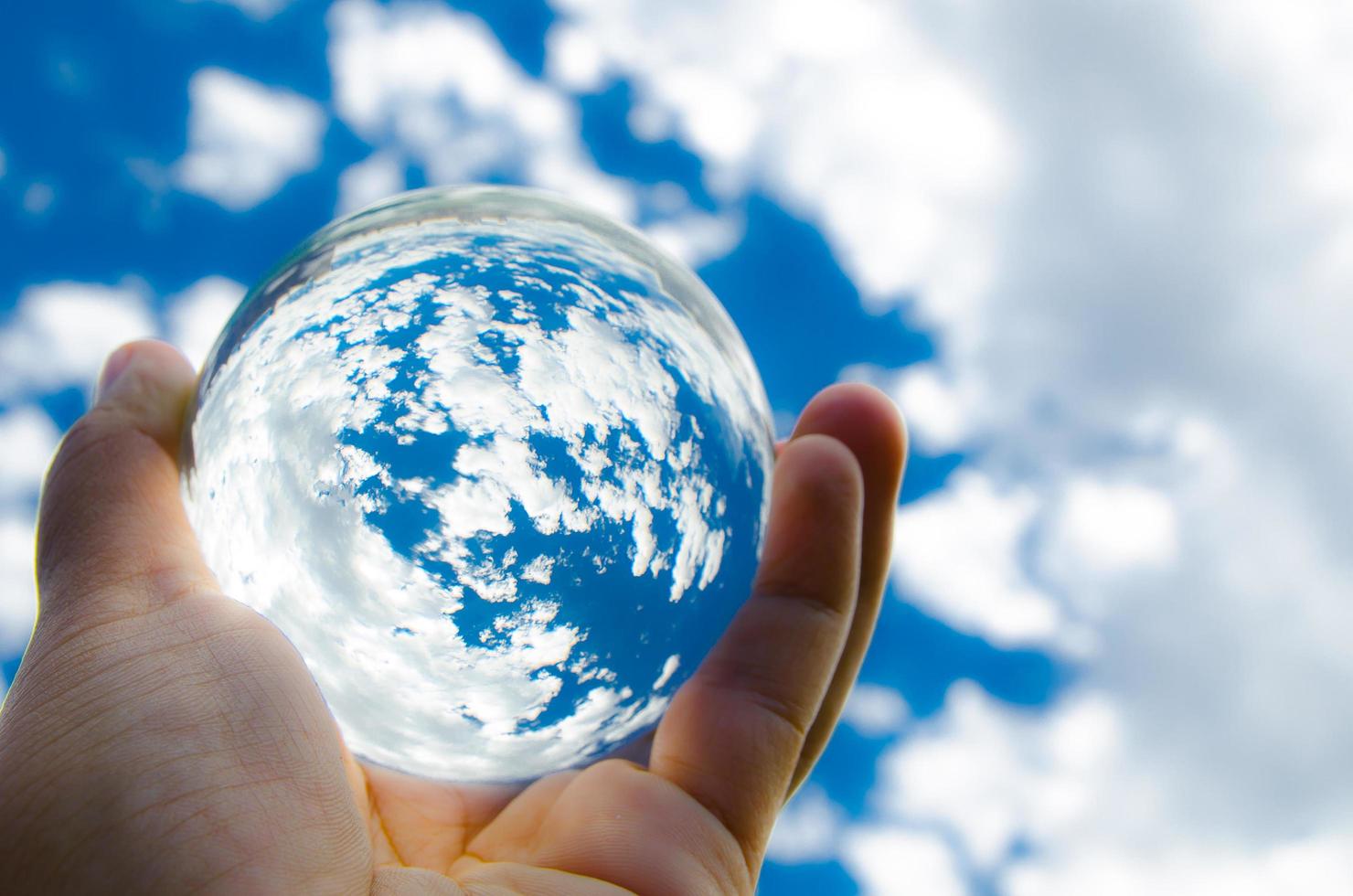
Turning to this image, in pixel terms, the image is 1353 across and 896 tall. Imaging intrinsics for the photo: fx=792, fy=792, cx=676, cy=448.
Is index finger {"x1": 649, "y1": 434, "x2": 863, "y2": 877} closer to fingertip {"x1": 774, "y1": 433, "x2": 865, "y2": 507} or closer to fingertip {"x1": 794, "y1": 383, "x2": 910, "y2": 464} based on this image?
fingertip {"x1": 774, "y1": 433, "x2": 865, "y2": 507}

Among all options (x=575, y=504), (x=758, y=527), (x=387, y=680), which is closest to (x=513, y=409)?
(x=575, y=504)

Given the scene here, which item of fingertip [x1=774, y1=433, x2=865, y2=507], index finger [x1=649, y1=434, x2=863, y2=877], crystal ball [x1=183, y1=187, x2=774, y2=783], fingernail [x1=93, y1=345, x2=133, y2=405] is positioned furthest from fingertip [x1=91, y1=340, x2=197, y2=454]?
fingertip [x1=774, y1=433, x2=865, y2=507]

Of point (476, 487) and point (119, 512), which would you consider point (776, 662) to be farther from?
point (119, 512)

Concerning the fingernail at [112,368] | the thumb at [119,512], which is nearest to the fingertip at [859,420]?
the thumb at [119,512]

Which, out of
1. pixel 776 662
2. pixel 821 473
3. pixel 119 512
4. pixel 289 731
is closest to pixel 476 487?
pixel 289 731

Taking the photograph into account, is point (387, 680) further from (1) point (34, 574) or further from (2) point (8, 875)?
(1) point (34, 574)
